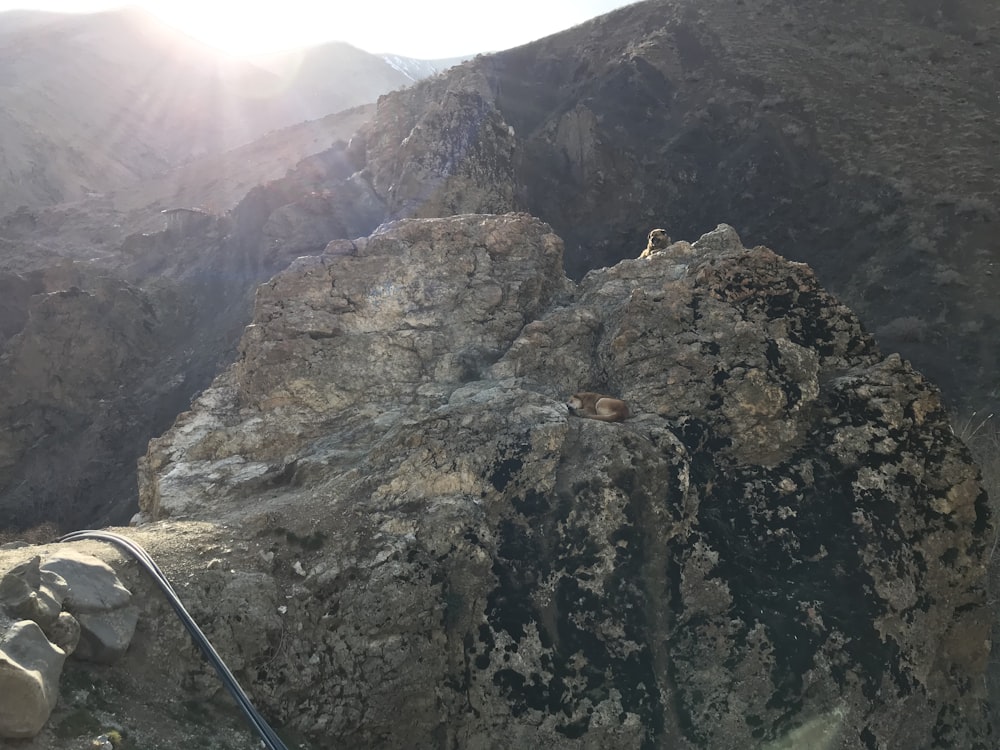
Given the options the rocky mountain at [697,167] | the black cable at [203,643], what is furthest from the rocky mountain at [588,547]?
the rocky mountain at [697,167]

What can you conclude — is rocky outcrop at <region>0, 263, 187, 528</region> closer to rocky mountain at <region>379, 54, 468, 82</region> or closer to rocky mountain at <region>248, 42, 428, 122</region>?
rocky mountain at <region>248, 42, 428, 122</region>

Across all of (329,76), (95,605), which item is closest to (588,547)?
(95,605)

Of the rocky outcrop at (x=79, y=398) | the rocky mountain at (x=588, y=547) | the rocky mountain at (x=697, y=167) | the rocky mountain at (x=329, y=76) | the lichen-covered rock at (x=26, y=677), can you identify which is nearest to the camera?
the lichen-covered rock at (x=26, y=677)

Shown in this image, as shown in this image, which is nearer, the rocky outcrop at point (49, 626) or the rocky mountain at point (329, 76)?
the rocky outcrop at point (49, 626)

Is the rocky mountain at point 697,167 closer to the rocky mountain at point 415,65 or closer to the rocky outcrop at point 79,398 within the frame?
the rocky outcrop at point 79,398

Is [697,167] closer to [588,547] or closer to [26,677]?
[588,547]

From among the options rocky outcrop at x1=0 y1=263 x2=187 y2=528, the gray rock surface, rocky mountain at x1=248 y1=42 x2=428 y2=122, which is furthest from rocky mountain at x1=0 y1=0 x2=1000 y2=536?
rocky mountain at x1=248 y1=42 x2=428 y2=122

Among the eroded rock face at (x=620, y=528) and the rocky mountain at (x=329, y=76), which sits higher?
the rocky mountain at (x=329, y=76)
